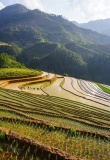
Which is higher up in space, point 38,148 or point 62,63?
point 38,148

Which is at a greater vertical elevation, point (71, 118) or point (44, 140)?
point (44, 140)

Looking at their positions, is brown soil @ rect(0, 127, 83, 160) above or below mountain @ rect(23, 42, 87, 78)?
above

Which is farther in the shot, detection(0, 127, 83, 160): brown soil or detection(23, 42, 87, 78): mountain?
detection(23, 42, 87, 78): mountain

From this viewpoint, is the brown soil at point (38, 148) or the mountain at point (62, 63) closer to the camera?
the brown soil at point (38, 148)

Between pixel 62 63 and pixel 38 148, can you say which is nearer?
pixel 38 148

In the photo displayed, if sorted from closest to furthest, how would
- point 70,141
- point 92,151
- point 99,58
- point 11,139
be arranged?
point 11,139
point 92,151
point 70,141
point 99,58

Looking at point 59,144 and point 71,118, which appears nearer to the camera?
point 59,144

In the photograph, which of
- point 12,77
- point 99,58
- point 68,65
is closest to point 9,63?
point 12,77

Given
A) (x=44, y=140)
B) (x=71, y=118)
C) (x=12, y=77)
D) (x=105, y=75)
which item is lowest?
(x=105, y=75)

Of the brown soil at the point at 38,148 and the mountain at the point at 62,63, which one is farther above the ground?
the brown soil at the point at 38,148

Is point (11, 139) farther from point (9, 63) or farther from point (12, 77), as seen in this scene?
point (9, 63)

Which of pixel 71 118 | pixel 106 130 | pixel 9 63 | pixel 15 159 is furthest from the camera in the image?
pixel 9 63
